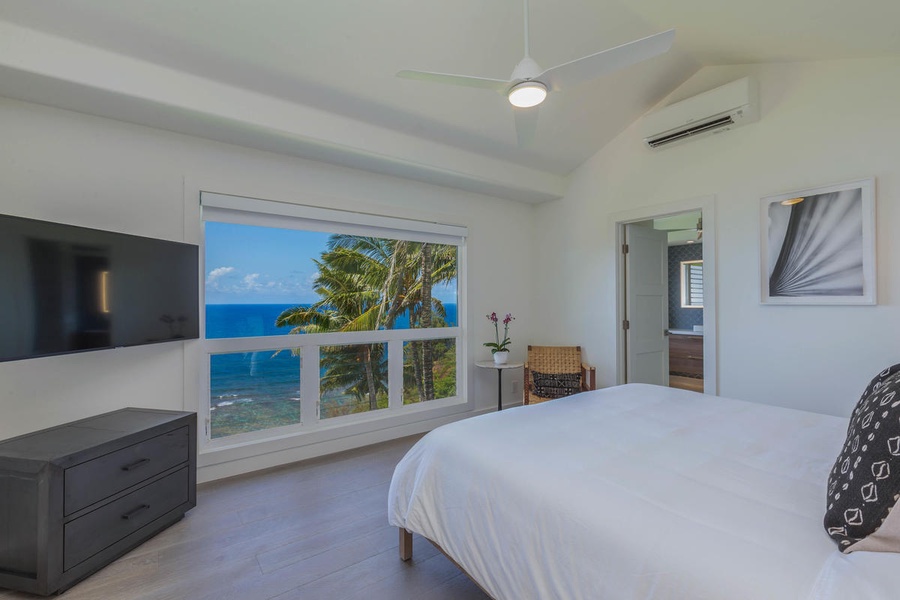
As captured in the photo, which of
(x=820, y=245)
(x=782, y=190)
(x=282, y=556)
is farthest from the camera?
(x=782, y=190)

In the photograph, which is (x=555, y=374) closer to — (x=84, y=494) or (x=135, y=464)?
(x=135, y=464)

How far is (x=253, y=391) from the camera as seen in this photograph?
3.09 m

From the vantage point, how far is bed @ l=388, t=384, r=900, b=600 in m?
0.87

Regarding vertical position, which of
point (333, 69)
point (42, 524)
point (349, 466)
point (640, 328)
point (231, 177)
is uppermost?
point (333, 69)

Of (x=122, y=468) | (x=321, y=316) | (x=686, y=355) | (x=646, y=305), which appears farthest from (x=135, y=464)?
(x=686, y=355)

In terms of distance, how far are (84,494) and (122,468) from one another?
19cm

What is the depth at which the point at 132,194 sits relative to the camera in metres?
2.54

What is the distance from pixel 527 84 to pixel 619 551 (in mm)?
1762

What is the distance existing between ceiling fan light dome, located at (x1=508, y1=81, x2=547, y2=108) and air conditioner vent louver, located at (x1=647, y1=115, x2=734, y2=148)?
77.9 inches

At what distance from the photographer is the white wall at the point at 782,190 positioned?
2.42m

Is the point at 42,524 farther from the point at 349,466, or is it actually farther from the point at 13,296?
the point at 349,466

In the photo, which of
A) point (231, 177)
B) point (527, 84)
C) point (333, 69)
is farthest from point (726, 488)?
point (231, 177)

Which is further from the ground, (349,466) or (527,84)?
(527,84)

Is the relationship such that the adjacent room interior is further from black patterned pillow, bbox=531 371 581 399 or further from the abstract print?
black patterned pillow, bbox=531 371 581 399
